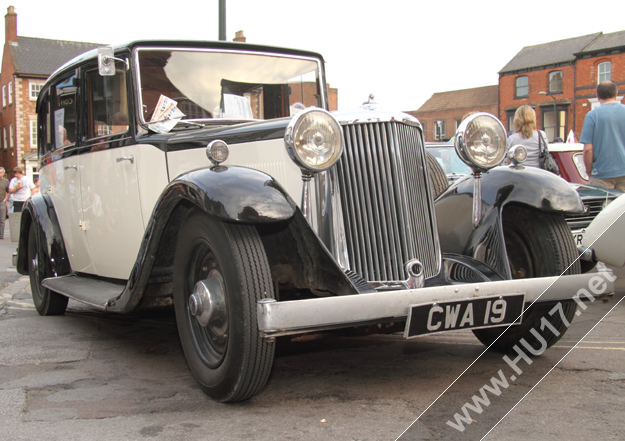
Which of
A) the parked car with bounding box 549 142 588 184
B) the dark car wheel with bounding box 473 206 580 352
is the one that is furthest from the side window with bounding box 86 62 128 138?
the parked car with bounding box 549 142 588 184

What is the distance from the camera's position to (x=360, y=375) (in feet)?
10.1

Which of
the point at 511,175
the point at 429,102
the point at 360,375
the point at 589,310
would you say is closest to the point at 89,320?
the point at 360,375

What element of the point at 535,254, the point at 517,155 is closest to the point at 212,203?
the point at 535,254

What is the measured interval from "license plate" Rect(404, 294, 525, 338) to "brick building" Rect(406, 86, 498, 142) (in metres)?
40.5

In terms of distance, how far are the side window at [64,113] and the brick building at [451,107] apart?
3896 cm

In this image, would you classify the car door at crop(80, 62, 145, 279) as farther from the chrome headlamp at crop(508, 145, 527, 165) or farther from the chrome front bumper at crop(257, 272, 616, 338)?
the chrome headlamp at crop(508, 145, 527, 165)

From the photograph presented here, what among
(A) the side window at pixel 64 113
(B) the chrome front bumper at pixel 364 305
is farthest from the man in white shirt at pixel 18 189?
(B) the chrome front bumper at pixel 364 305

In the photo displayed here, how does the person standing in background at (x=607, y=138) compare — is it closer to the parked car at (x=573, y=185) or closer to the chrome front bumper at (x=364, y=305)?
the parked car at (x=573, y=185)

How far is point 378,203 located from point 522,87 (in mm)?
38916

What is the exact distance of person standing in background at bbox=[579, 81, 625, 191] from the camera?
5.55 metres

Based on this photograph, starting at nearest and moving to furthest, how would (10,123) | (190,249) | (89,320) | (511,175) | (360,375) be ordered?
1. (190,249)
2. (360,375)
3. (511,175)
4. (89,320)
5. (10,123)

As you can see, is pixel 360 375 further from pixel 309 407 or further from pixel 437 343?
pixel 437 343

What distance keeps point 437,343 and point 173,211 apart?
5.95 ft

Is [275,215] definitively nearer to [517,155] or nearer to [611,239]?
[611,239]
